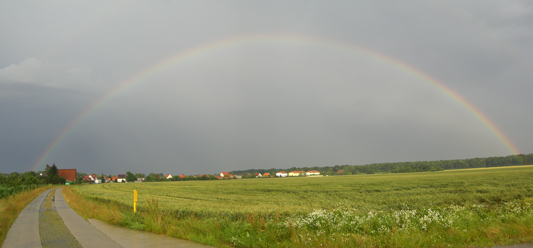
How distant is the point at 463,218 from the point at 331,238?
491 cm

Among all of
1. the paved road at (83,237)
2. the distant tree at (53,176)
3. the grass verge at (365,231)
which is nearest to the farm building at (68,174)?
the distant tree at (53,176)

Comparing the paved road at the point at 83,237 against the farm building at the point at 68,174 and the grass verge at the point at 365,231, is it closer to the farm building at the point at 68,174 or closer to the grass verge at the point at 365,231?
the grass verge at the point at 365,231

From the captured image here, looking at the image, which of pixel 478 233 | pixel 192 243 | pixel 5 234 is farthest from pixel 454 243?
pixel 5 234

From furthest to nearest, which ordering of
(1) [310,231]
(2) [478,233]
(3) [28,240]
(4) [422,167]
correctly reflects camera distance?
1. (4) [422,167]
2. (3) [28,240]
3. (1) [310,231]
4. (2) [478,233]

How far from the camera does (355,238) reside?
8.18 metres

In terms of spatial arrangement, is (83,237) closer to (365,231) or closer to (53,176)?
(365,231)

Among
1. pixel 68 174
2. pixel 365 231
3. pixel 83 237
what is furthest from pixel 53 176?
pixel 365 231

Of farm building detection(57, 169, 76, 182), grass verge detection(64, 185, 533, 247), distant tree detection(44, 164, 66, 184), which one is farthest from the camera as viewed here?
farm building detection(57, 169, 76, 182)

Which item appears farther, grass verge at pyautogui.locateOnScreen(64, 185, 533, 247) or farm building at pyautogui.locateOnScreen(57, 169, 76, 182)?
farm building at pyautogui.locateOnScreen(57, 169, 76, 182)

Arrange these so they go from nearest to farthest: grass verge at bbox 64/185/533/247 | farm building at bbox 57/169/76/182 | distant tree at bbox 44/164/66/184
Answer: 1. grass verge at bbox 64/185/533/247
2. distant tree at bbox 44/164/66/184
3. farm building at bbox 57/169/76/182

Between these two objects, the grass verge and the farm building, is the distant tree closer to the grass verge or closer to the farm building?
the farm building

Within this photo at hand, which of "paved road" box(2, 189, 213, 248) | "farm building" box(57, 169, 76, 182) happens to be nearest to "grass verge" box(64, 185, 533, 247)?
"paved road" box(2, 189, 213, 248)

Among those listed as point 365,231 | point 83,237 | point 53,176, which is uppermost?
point 53,176

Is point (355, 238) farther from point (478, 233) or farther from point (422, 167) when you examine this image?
point (422, 167)
